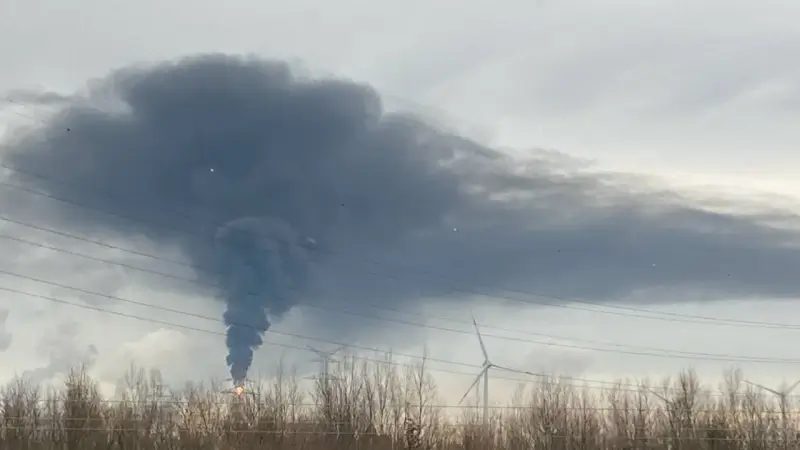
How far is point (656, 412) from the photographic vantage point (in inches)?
3516

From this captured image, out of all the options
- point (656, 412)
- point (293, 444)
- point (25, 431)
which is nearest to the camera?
point (25, 431)

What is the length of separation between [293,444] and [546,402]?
2453 cm

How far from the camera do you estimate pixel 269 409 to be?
8238 cm

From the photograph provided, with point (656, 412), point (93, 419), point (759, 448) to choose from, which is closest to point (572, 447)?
point (656, 412)

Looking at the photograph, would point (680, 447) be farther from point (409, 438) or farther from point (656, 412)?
point (409, 438)

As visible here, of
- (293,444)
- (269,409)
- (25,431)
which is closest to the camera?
(25,431)

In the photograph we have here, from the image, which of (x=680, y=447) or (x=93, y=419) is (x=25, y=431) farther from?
(x=680, y=447)

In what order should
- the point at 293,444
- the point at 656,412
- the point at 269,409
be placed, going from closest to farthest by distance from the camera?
the point at 293,444 → the point at 269,409 → the point at 656,412

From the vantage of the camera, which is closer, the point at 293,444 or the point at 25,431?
the point at 25,431

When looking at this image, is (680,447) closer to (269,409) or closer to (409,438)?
(409,438)

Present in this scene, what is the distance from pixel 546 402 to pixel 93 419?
126 feet

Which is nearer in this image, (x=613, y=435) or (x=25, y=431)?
(x=25, y=431)

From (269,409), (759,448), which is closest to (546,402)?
(759,448)

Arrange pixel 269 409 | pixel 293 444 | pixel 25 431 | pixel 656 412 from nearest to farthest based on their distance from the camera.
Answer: pixel 25 431, pixel 293 444, pixel 269 409, pixel 656 412
